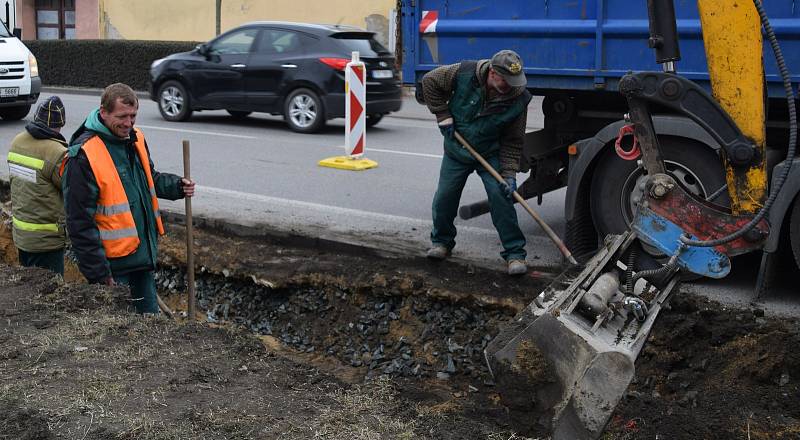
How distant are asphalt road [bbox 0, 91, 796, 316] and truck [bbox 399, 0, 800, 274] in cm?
56

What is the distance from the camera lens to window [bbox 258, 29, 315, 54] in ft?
48.8

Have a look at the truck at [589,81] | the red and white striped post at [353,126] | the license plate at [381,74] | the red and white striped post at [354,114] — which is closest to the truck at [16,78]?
the license plate at [381,74]

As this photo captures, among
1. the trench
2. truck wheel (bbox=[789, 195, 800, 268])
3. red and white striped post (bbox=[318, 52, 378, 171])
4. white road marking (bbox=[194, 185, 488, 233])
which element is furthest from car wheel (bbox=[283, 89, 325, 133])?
truck wheel (bbox=[789, 195, 800, 268])

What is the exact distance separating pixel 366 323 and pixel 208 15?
2019 centimetres

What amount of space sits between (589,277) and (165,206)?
5824mm

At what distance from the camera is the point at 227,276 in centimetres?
728

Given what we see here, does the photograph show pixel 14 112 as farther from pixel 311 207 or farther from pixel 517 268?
pixel 517 268

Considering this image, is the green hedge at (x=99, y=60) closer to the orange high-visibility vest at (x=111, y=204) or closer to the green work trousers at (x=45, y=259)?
the green work trousers at (x=45, y=259)

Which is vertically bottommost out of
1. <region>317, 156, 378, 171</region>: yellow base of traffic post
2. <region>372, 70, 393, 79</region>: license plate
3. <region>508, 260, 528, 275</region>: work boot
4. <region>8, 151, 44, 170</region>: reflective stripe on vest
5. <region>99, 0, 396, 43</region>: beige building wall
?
<region>508, 260, 528, 275</region>: work boot

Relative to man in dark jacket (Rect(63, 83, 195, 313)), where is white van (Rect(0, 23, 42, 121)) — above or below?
above

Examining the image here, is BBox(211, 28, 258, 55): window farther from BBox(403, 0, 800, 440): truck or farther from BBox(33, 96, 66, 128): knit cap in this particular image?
BBox(403, 0, 800, 440): truck

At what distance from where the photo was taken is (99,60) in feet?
→ 78.0

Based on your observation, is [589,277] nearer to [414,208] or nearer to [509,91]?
[509,91]

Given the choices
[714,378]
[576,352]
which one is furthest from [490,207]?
[576,352]
